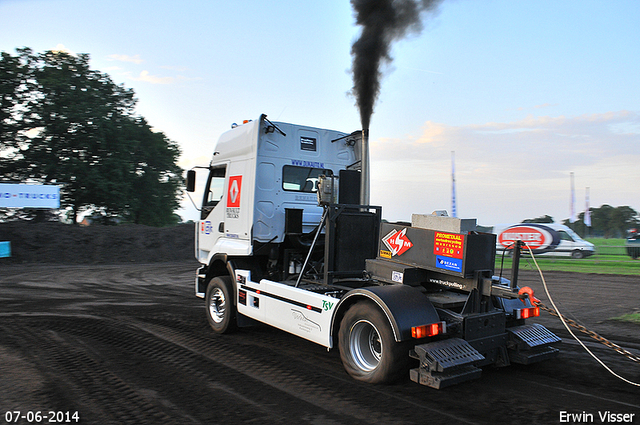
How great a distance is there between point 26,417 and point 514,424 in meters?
4.31

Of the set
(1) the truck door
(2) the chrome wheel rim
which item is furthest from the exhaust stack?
(1) the truck door

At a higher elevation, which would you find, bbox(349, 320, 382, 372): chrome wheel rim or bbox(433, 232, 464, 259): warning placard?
bbox(433, 232, 464, 259): warning placard

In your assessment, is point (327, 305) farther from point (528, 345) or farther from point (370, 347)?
point (528, 345)

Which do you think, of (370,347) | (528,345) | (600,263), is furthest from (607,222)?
(370,347)

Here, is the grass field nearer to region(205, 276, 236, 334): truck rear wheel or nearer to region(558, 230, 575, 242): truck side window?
region(558, 230, 575, 242): truck side window

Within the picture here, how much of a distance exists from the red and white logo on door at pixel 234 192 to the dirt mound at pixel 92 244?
1914cm

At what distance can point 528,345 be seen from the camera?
5.09 metres

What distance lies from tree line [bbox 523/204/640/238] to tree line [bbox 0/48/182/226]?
2724cm

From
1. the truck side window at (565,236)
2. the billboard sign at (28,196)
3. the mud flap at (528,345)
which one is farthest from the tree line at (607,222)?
the billboard sign at (28,196)

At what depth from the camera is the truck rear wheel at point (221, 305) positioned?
7.26 m

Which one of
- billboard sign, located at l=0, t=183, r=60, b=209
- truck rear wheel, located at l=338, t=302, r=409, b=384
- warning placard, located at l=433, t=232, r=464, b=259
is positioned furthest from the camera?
billboard sign, located at l=0, t=183, r=60, b=209

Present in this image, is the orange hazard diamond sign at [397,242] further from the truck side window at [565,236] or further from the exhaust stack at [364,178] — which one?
the truck side window at [565,236]

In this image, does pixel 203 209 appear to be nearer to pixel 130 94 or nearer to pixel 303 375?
pixel 303 375

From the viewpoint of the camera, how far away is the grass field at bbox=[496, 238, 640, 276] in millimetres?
17609
